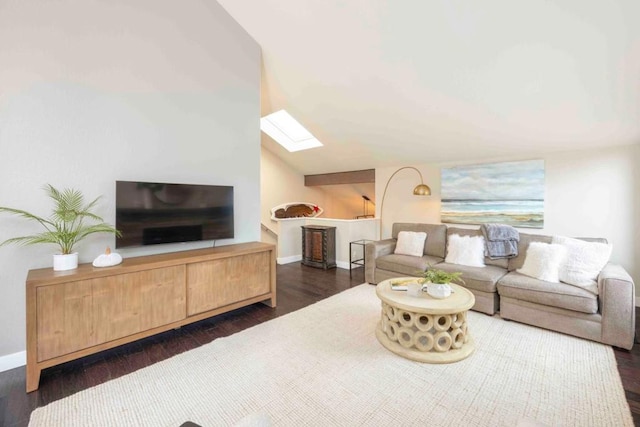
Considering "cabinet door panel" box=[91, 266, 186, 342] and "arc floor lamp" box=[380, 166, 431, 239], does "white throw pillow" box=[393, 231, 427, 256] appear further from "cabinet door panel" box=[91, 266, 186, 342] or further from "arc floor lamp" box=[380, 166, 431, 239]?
"cabinet door panel" box=[91, 266, 186, 342]

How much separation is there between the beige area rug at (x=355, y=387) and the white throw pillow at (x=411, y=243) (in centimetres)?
165

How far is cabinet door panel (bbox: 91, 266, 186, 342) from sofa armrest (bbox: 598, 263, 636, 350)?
12.6 feet

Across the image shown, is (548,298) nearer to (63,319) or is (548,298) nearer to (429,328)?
(429,328)

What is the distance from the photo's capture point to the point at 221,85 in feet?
11.1

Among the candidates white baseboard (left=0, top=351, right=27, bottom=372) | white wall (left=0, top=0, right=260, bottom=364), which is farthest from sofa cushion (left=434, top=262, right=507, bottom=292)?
white baseboard (left=0, top=351, right=27, bottom=372)

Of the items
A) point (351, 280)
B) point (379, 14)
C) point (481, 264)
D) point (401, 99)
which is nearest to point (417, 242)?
point (481, 264)

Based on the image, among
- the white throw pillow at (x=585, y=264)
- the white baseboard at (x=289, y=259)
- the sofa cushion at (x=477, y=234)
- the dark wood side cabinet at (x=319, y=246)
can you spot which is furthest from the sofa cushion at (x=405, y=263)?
the white baseboard at (x=289, y=259)

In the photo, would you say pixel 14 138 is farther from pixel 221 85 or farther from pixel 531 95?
pixel 531 95

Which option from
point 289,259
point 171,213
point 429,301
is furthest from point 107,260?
point 289,259

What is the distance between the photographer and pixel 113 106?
2.64 meters

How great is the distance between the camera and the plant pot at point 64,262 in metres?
2.22

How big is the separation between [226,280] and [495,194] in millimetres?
3922

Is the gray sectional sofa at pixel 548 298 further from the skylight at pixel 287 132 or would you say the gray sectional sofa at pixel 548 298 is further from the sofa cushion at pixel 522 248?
Answer: the skylight at pixel 287 132

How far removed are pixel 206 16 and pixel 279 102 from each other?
1496 mm
